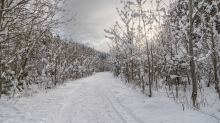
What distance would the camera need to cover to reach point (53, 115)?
378 cm

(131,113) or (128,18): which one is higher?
(128,18)

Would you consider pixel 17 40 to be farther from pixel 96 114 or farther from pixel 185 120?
pixel 185 120

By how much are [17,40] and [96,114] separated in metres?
4.97

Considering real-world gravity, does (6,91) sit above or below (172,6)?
below

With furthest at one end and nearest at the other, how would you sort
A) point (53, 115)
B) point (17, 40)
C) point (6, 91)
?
1. point (6, 91)
2. point (17, 40)
3. point (53, 115)

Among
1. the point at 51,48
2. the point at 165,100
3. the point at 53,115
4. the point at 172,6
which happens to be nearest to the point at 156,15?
the point at 172,6

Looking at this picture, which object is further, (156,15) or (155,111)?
(156,15)

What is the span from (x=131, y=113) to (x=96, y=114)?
3.82 feet

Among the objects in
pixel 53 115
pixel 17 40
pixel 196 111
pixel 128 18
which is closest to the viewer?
pixel 196 111

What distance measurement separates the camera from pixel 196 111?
10.9 feet

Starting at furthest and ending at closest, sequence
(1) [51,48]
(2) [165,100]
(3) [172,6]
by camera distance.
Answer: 1. (1) [51,48]
2. (3) [172,6]
3. (2) [165,100]

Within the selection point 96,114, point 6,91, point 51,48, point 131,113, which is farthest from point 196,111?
point 51,48

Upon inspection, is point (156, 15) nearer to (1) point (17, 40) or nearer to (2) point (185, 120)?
(2) point (185, 120)

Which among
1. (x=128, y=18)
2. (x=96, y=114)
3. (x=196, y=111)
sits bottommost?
(x=96, y=114)
